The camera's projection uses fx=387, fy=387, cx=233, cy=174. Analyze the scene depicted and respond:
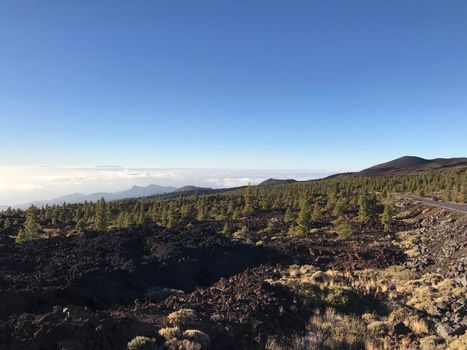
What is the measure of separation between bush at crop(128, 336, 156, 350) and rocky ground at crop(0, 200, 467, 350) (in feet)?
0.22

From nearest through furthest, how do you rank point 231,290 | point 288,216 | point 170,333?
1. point 170,333
2. point 231,290
3. point 288,216

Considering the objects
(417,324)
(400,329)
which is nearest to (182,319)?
(400,329)

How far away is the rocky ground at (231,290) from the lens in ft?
37.4

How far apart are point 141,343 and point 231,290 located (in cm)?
877

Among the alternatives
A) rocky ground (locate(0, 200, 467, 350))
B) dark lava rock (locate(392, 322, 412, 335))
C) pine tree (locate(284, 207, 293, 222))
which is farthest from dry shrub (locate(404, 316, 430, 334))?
pine tree (locate(284, 207, 293, 222))

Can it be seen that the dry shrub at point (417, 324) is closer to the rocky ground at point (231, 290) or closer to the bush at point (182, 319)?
the rocky ground at point (231, 290)

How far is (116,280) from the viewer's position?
23.2 m

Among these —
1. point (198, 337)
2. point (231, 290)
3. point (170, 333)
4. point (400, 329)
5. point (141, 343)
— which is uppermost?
point (141, 343)

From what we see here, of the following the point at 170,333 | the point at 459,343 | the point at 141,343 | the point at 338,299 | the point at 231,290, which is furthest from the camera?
the point at 231,290

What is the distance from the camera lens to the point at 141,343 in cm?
1013

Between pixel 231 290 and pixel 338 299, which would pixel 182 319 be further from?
pixel 338 299

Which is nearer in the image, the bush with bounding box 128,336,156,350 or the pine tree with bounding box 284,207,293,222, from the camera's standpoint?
the bush with bounding box 128,336,156,350

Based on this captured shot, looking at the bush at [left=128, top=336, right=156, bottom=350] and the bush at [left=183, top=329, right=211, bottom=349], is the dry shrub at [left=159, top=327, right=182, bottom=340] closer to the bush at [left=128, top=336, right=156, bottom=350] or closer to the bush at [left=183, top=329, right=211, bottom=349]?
the bush at [left=183, top=329, right=211, bottom=349]

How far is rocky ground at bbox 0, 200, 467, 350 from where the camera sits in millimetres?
11414
